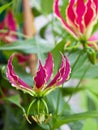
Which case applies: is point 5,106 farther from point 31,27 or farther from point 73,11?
point 73,11

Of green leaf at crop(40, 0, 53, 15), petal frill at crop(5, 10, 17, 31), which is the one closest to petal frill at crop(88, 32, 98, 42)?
green leaf at crop(40, 0, 53, 15)

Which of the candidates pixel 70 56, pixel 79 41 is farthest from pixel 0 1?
pixel 79 41

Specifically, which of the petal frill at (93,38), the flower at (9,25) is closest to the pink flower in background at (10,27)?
the flower at (9,25)

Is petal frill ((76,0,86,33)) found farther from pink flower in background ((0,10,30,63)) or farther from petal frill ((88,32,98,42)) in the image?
pink flower in background ((0,10,30,63))

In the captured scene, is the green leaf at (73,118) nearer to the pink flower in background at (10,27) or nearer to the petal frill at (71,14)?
the petal frill at (71,14)

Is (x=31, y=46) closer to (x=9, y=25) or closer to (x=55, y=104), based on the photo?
(x=55, y=104)

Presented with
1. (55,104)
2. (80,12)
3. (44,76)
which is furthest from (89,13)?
(55,104)
